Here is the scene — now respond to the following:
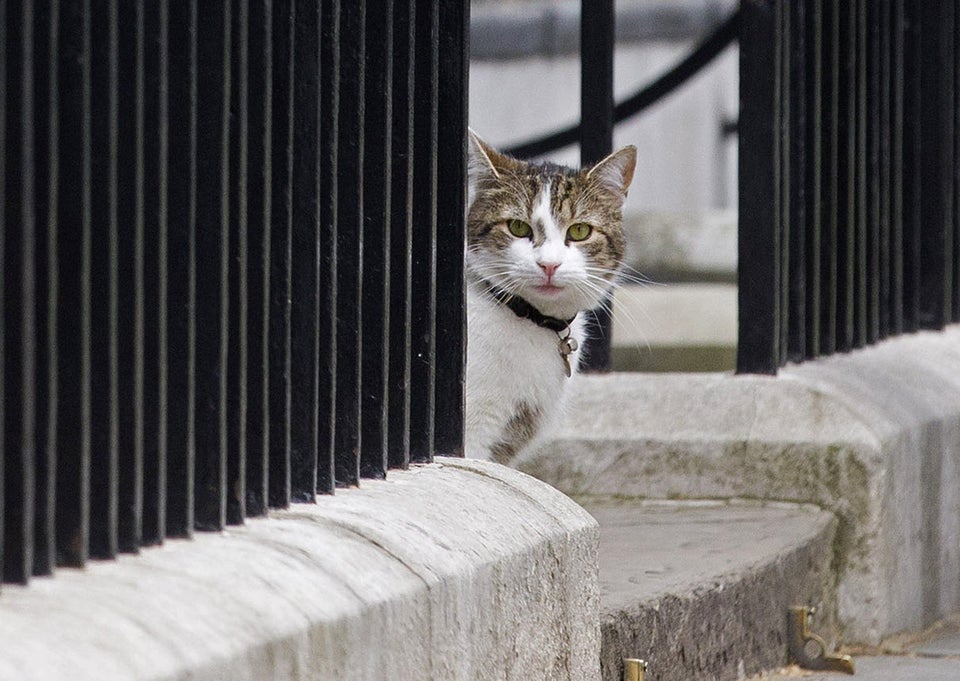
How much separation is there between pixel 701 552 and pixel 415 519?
4.84ft

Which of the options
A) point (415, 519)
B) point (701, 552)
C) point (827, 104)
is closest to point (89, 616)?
point (415, 519)

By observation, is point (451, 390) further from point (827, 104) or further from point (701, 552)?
point (827, 104)

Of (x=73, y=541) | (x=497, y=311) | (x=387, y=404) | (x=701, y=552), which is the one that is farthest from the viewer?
(x=497, y=311)

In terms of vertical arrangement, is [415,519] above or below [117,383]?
below

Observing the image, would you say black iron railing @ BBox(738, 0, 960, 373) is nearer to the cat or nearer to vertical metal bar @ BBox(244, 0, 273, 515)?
the cat

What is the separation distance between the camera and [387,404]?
237 cm

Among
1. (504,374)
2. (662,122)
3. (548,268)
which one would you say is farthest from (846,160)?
(662,122)

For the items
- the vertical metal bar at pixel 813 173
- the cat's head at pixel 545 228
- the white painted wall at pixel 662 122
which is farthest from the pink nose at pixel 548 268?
the white painted wall at pixel 662 122

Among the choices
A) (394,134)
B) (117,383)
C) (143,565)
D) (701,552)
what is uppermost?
(394,134)

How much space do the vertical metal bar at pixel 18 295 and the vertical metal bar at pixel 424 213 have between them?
0.98 meters

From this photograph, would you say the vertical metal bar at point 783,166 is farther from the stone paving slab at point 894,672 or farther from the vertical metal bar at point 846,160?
the stone paving slab at point 894,672

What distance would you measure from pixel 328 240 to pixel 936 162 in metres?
3.46

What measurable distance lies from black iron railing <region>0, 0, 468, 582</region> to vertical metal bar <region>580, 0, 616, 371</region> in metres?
1.87

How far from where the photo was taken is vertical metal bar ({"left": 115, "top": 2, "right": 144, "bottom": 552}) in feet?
5.68
